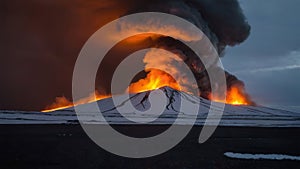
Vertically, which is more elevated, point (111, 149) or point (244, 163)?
point (111, 149)

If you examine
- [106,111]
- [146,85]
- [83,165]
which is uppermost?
[146,85]

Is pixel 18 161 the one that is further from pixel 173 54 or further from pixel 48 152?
pixel 173 54

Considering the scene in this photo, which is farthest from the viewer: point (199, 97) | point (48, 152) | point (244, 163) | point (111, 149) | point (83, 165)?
point (199, 97)

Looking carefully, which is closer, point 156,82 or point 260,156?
point 260,156

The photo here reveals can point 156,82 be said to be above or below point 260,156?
above

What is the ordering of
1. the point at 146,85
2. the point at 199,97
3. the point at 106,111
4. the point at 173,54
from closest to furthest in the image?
1. the point at 106,111
2. the point at 173,54
3. the point at 199,97
4. the point at 146,85

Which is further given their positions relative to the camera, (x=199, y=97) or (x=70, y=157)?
(x=199, y=97)

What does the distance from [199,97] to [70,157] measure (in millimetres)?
60220

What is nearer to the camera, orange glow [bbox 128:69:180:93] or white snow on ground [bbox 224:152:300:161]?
white snow on ground [bbox 224:152:300:161]

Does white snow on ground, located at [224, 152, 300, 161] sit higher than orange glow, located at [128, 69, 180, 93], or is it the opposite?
orange glow, located at [128, 69, 180, 93]

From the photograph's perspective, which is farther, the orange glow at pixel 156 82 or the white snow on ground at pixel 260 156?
the orange glow at pixel 156 82

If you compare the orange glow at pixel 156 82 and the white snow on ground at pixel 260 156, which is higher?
the orange glow at pixel 156 82

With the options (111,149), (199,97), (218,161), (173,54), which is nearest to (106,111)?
(173,54)

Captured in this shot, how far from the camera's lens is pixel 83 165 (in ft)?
37.3
